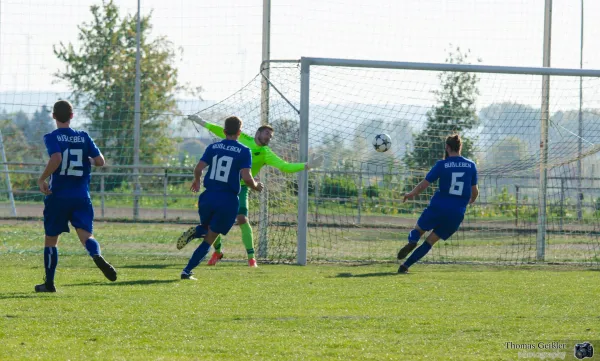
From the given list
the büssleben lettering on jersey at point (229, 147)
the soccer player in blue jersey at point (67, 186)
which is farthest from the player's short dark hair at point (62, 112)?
the büssleben lettering on jersey at point (229, 147)

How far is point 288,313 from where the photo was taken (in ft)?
25.1

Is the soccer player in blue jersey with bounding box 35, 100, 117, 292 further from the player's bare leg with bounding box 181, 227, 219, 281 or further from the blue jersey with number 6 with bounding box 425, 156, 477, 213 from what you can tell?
the blue jersey with number 6 with bounding box 425, 156, 477, 213

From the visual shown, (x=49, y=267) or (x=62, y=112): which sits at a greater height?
(x=62, y=112)

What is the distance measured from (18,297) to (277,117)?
6.56 metres

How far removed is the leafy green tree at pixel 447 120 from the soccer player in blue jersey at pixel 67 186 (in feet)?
26.9

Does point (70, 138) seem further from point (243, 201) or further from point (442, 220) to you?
point (442, 220)

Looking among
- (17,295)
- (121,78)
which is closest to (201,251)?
(17,295)

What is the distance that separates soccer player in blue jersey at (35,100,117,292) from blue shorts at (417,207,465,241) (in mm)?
4455

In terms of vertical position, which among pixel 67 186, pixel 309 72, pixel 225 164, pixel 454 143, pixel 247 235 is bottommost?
pixel 247 235

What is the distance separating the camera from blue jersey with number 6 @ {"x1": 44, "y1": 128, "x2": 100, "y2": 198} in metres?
8.70

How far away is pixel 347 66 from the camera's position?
1345 centimetres

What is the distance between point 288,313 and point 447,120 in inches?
408

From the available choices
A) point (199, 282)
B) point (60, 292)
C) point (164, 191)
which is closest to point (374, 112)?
point (199, 282)

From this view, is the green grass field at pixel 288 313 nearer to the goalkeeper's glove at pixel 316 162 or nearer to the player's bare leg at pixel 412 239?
the player's bare leg at pixel 412 239
